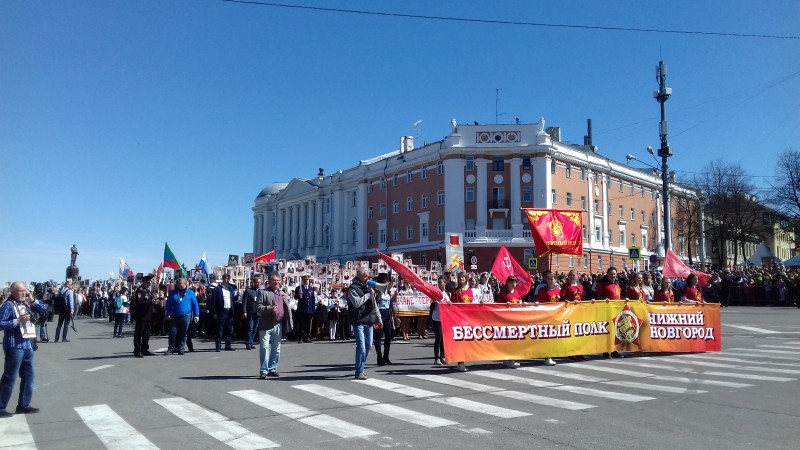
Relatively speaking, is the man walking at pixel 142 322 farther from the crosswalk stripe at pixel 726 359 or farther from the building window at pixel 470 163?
the building window at pixel 470 163

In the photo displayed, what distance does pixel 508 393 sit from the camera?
9.62 meters

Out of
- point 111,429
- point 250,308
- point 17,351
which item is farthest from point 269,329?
point 250,308

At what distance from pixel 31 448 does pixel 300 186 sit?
84116 mm

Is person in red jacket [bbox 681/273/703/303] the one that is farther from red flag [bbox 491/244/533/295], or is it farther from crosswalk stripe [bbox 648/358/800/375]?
red flag [bbox 491/244/533/295]

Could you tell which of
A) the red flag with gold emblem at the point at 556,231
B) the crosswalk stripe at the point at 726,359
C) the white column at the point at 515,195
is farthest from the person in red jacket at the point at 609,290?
the white column at the point at 515,195

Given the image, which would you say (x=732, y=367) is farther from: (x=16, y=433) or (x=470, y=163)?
(x=470, y=163)

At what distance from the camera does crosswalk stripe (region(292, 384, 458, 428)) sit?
7609 mm

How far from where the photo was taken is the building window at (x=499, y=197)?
60688 millimetres

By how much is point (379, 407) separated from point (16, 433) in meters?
→ 4.33

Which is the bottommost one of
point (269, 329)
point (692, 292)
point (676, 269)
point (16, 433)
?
point (16, 433)

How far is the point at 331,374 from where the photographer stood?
12.1m

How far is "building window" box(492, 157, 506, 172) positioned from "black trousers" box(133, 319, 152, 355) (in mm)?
48176

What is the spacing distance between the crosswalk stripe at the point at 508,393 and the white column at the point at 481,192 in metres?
49.5

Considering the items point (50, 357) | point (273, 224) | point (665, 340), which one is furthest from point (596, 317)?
point (273, 224)
